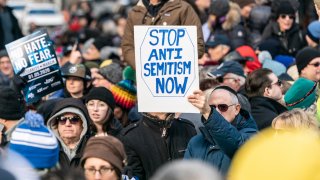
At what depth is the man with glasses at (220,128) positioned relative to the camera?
7.68 metres

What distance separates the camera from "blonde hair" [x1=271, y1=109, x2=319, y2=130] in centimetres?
785

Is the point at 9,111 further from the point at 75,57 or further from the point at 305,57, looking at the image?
the point at 75,57

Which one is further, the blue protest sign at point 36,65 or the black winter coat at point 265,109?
the blue protest sign at point 36,65

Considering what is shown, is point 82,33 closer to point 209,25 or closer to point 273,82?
point 209,25

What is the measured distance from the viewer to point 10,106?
927cm

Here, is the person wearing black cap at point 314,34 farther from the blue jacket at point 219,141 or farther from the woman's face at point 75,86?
the blue jacket at point 219,141

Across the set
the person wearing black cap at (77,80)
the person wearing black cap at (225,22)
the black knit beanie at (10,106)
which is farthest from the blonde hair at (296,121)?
the person wearing black cap at (225,22)

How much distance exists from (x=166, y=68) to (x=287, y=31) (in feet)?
21.8

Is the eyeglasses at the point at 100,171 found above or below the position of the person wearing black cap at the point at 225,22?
above

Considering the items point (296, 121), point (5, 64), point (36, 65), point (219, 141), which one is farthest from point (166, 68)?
point (5, 64)

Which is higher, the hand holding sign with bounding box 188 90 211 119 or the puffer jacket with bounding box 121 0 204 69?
the puffer jacket with bounding box 121 0 204 69

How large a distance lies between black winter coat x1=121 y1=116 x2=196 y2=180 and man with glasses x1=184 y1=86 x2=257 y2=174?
74 cm

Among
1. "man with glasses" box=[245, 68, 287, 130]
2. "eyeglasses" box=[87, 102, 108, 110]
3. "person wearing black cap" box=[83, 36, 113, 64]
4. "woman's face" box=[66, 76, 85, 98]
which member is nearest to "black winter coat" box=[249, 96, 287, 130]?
"man with glasses" box=[245, 68, 287, 130]

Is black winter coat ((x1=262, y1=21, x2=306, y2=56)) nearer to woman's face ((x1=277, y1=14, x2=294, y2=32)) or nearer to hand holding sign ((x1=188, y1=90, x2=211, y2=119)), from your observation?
woman's face ((x1=277, y1=14, x2=294, y2=32))
